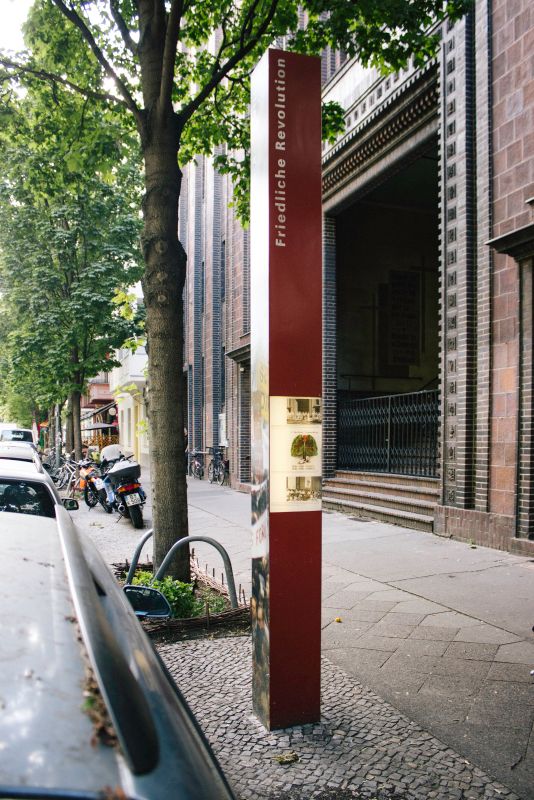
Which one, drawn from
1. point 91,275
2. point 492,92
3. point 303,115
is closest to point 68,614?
point 303,115

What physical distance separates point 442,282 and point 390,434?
11.7 ft

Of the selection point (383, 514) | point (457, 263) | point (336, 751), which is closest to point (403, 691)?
point (336, 751)

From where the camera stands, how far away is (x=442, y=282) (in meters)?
9.30

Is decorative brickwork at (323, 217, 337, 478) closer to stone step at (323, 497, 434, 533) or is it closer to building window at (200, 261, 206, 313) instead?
stone step at (323, 497, 434, 533)

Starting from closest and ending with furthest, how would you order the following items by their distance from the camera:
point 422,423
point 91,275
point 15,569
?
point 15,569, point 422,423, point 91,275

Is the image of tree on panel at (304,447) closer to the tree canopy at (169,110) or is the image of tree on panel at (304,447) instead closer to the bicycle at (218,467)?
the tree canopy at (169,110)

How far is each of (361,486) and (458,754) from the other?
929 centimetres

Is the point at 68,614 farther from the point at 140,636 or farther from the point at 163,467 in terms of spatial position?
the point at 163,467

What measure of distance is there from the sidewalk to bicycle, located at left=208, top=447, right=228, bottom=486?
1282 centimetres

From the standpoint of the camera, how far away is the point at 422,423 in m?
10.8

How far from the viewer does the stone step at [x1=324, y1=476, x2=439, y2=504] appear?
397 inches

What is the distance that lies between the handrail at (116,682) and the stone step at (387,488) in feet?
28.3

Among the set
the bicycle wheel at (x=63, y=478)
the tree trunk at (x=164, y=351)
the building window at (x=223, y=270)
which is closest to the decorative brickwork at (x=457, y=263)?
the tree trunk at (x=164, y=351)

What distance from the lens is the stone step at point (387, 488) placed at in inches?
397
